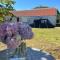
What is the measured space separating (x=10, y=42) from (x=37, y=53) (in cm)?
32

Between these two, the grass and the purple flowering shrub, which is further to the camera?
the grass

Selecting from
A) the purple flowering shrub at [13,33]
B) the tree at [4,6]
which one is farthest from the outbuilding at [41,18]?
the purple flowering shrub at [13,33]

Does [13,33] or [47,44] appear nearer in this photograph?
[13,33]

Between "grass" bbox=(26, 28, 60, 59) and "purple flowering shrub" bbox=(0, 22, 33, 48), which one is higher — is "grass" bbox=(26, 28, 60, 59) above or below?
below

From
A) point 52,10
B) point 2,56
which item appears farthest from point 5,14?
point 52,10

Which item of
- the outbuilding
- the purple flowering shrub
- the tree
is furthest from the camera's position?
the outbuilding

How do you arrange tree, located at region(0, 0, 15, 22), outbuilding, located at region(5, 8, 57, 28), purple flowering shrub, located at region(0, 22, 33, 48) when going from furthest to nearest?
outbuilding, located at region(5, 8, 57, 28) → tree, located at region(0, 0, 15, 22) → purple flowering shrub, located at region(0, 22, 33, 48)

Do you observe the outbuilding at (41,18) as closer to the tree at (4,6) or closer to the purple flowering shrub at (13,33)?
the tree at (4,6)

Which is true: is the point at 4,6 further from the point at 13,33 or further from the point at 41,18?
the point at 41,18

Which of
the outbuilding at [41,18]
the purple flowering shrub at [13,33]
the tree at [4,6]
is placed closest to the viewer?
the purple flowering shrub at [13,33]

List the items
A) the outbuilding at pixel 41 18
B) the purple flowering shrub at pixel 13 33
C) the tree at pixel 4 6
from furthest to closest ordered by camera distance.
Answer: the outbuilding at pixel 41 18
the tree at pixel 4 6
the purple flowering shrub at pixel 13 33

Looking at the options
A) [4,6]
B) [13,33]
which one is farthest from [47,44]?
[13,33]

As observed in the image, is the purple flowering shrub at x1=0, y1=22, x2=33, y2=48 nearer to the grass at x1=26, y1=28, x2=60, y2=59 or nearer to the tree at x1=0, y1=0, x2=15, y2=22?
the grass at x1=26, y1=28, x2=60, y2=59

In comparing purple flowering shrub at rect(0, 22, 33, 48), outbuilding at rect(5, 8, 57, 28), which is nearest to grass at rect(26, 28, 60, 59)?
purple flowering shrub at rect(0, 22, 33, 48)
